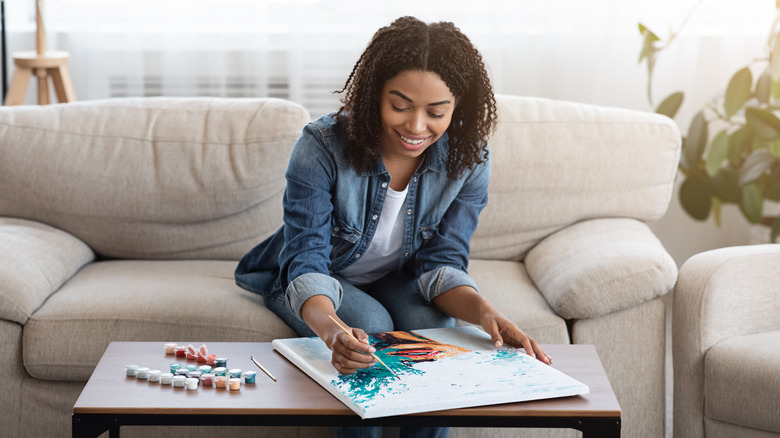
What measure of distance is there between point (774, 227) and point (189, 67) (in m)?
2.02

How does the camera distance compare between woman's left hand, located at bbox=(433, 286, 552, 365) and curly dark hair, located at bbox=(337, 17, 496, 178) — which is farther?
curly dark hair, located at bbox=(337, 17, 496, 178)

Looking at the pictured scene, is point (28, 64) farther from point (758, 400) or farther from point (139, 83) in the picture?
point (758, 400)

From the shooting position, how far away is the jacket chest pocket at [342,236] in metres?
1.65

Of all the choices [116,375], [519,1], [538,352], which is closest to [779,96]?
[519,1]

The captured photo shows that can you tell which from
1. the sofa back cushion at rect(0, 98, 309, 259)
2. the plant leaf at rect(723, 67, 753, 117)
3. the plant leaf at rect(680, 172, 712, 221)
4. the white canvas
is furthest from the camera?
the plant leaf at rect(680, 172, 712, 221)

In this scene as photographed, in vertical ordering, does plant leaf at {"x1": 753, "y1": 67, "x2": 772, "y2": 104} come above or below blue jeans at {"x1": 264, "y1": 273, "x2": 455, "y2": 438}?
above

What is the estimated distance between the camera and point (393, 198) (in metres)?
1.66

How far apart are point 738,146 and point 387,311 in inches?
62.1

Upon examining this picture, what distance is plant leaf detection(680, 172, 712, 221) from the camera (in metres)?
2.86

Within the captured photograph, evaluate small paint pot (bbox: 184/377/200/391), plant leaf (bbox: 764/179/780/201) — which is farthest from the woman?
plant leaf (bbox: 764/179/780/201)

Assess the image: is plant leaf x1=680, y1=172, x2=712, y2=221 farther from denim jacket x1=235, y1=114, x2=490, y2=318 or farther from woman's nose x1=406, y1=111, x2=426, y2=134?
woman's nose x1=406, y1=111, x2=426, y2=134

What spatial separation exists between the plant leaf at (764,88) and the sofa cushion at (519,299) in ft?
3.55

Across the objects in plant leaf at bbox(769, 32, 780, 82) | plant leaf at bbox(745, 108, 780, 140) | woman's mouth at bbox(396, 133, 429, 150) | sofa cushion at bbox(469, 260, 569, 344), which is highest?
plant leaf at bbox(769, 32, 780, 82)

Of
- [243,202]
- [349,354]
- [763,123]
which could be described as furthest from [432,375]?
[763,123]
